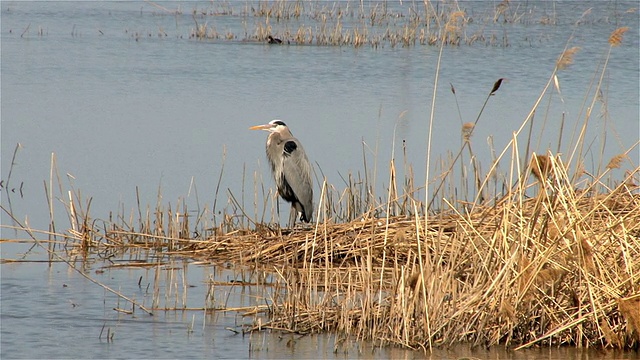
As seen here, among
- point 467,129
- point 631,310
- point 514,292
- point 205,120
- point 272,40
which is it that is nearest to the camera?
point 631,310

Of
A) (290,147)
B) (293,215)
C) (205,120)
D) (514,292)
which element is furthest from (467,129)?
(205,120)

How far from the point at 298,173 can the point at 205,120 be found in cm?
379

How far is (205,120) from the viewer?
11977mm

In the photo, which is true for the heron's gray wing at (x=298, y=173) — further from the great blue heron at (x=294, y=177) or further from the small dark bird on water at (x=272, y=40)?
the small dark bird on water at (x=272, y=40)

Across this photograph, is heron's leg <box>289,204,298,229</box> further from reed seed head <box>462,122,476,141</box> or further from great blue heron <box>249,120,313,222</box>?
reed seed head <box>462,122,476,141</box>

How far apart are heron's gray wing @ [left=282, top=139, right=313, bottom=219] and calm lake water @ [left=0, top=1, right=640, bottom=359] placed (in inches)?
17.8

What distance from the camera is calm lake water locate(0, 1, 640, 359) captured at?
206 inches

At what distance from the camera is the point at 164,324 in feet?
17.2

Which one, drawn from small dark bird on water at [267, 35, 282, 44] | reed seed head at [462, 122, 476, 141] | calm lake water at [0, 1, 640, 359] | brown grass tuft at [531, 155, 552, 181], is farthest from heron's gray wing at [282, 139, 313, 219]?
small dark bird on water at [267, 35, 282, 44]

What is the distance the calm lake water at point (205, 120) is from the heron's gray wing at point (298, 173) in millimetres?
452

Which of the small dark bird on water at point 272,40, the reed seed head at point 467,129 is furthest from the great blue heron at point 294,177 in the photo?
the small dark bird on water at point 272,40

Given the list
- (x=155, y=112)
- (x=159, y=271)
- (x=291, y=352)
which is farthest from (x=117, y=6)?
(x=291, y=352)

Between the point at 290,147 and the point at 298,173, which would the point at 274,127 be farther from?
the point at 298,173

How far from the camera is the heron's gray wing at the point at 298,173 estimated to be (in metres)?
8.35
